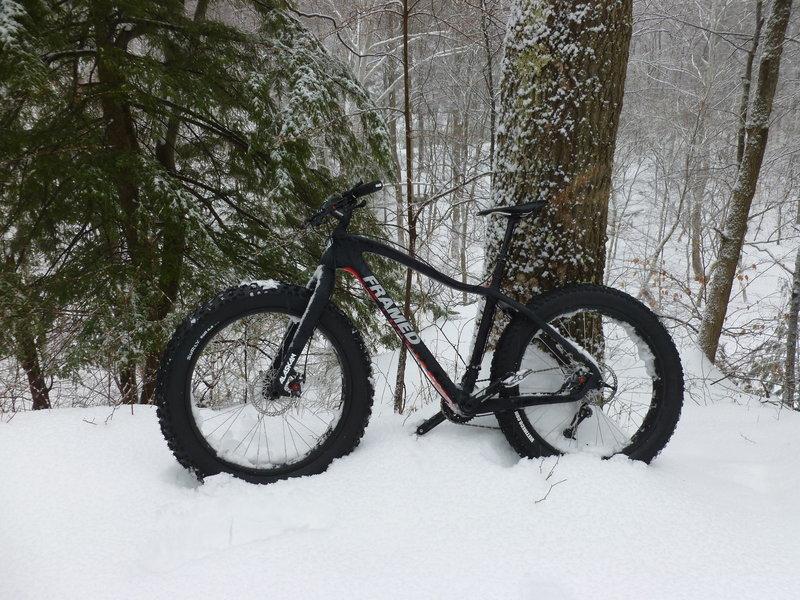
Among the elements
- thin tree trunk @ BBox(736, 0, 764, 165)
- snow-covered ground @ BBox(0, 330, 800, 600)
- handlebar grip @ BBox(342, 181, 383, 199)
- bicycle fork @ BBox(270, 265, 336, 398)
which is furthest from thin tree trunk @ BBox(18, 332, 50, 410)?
thin tree trunk @ BBox(736, 0, 764, 165)

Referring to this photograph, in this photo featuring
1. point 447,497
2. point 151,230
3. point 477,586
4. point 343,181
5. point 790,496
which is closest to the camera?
point 477,586

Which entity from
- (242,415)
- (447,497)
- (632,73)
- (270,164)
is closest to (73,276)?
(270,164)

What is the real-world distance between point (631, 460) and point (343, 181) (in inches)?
171

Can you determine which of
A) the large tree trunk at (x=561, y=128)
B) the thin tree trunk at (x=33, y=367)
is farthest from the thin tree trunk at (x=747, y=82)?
the thin tree trunk at (x=33, y=367)

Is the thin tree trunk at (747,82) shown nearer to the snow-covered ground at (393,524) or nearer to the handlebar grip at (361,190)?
the snow-covered ground at (393,524)

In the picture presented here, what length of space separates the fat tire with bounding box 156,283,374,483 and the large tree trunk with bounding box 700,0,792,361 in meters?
7.49

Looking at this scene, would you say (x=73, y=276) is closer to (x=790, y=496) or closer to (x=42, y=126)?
(x=42, y=126)

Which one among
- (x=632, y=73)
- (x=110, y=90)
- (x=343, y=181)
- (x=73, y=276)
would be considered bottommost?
(x=73, y=276)

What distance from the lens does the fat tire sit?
202 cm

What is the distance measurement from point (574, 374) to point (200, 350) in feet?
5.52

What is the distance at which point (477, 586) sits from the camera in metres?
1.52

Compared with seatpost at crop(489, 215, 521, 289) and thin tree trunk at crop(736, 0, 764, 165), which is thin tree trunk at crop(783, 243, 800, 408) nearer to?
thin tree trunk at crop(736, 0, 764, 165)

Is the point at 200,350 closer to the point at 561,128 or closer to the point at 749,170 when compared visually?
the point at 561,128

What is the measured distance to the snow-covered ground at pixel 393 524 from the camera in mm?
1512
